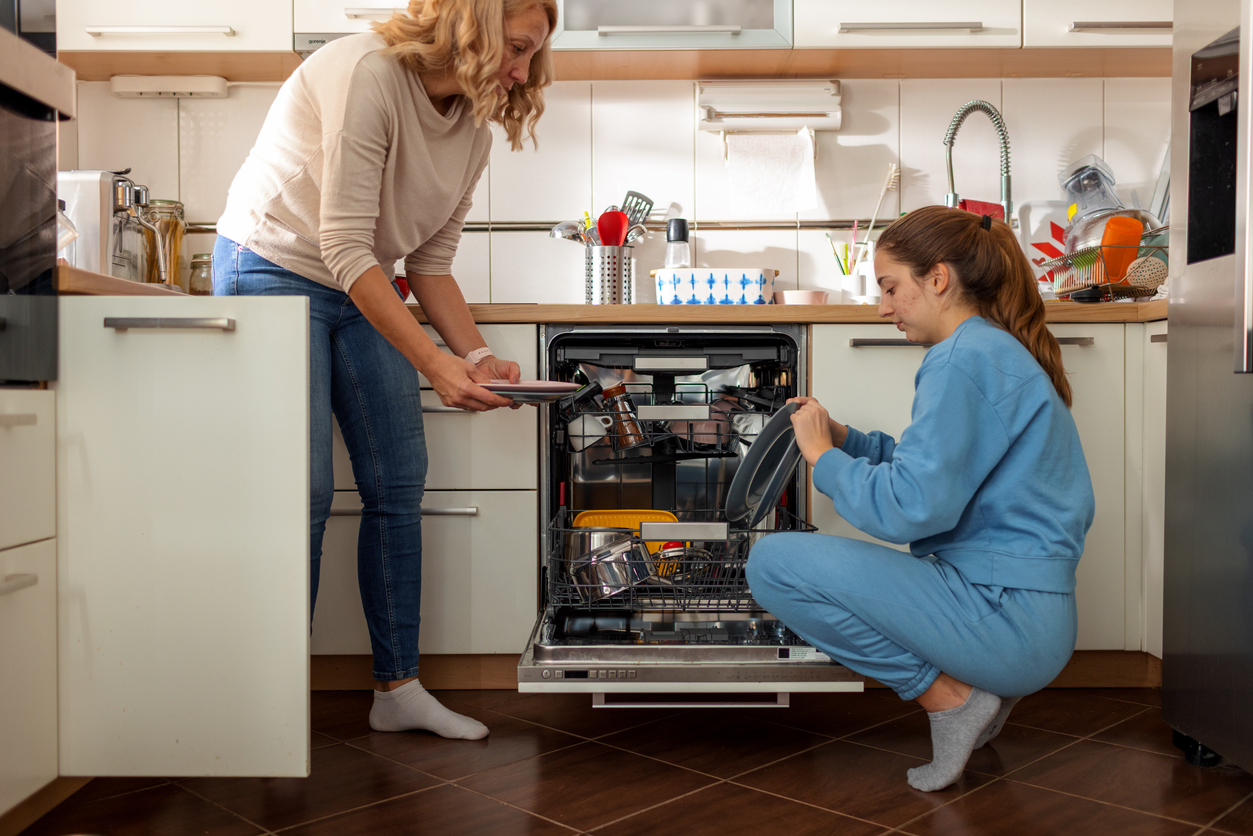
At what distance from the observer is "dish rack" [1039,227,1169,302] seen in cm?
187

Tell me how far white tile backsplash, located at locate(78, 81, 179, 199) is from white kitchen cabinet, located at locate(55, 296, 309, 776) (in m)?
1.28

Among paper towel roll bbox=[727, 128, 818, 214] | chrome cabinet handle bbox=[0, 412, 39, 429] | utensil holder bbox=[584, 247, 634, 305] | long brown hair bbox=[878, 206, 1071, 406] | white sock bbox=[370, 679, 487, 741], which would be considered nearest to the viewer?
chrome cabinet handle bbox=[0, 412, 39, 429]

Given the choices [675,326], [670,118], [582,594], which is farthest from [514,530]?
[670,118]

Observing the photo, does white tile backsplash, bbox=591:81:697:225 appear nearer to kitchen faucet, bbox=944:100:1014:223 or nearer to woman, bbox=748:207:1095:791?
kitchen faucet, bbox=944:100:1014:223

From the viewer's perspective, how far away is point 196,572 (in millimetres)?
1230

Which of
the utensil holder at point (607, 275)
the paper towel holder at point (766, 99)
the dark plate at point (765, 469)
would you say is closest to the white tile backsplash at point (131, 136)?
the utensil holder at point (607, 275)

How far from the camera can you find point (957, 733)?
1321mm

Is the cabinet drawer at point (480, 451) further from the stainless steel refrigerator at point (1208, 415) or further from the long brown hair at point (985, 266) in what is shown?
the stainless steel refrigerator at point (1208, 415)

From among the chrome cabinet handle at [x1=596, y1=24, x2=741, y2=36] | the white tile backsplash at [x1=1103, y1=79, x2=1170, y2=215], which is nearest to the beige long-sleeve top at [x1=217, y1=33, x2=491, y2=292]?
the chrome cabinet handle at [x1=596, y1=24, x2=741, y2=36]

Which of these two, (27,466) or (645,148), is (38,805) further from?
(645,148)

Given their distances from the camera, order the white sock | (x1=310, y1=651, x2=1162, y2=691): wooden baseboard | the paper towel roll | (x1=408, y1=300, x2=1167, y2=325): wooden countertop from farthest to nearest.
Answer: the paper towel roll
(x1=310, y1=651, x2=1162, y2=691): wooden baseboard
(x1=408, y1=300, x2=1167, y2=325): wooden countertop
the white sock

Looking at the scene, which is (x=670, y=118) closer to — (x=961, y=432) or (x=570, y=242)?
(x=570, y=242)

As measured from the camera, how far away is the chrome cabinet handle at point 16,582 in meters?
1.13

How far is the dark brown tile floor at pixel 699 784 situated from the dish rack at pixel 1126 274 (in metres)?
0.81
